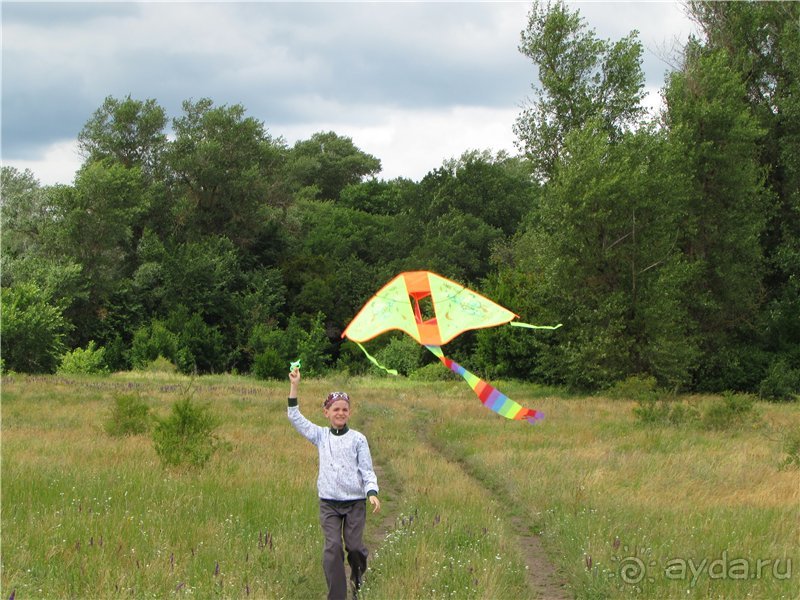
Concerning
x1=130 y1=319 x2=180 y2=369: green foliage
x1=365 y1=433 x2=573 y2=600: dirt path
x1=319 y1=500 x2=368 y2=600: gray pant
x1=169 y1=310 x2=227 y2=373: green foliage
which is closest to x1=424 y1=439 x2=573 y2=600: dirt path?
x1=365 y1=433 x2=573 y2=600: dirt path

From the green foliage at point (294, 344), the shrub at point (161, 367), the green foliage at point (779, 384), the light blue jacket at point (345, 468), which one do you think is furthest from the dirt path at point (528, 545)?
the green foliage at point (294, 344)

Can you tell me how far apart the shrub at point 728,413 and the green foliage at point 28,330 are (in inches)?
1327

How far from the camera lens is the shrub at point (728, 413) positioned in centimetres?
2000

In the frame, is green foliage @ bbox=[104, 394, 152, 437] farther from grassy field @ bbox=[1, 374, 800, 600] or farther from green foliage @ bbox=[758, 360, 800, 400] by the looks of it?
green foliage @ bbox=[758, 360, 800, 400]

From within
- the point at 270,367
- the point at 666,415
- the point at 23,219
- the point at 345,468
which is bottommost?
the point at 666,415

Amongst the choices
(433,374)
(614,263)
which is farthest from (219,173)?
(614,263)

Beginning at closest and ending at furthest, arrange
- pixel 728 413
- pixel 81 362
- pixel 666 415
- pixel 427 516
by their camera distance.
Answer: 1. pixel 427 516
2. pixel 728 413
3. pixel 666 415
4. pixel 81 362

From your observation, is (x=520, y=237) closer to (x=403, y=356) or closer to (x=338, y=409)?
(x=403, y=356)

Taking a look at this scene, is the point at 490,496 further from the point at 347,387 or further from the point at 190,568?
the point at 347,387

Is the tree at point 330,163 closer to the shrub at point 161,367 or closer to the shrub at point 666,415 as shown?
the shrub at point 161,367

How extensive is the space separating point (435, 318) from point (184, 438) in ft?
23.1

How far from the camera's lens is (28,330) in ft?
133

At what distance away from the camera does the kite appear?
6.30 m

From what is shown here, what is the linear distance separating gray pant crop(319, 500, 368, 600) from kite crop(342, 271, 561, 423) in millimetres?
1328
